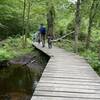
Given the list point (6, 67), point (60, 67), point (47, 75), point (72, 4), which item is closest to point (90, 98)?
point (47, 75)

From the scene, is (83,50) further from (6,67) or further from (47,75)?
(47,75)

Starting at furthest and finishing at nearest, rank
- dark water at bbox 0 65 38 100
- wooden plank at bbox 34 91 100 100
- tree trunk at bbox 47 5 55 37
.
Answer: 1. tree trunk at bbox 47 5 55 37
2. dark water at bbox 0 65 38 100
3. wooden plank at bbox 34 91 100 100

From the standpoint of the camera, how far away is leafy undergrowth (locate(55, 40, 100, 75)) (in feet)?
48.3

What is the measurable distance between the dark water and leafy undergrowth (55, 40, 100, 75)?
3.39 metres

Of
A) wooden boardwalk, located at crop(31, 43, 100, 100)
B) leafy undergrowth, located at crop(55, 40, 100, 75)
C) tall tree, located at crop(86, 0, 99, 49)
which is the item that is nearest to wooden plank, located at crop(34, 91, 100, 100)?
wooden boardwalk, located at crop(31, 43, 100, 100)

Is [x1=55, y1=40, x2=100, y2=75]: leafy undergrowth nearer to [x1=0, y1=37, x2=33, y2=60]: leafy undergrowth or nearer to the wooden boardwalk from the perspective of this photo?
[x1=0, y1=37, x2=33, y2=60]: leafy undergrowth

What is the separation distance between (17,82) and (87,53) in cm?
642

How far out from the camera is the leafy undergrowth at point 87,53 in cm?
1472

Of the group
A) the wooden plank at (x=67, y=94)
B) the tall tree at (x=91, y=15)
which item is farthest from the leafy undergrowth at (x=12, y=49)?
the wooden plank at (x=67, y=94)

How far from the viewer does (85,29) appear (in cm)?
2656

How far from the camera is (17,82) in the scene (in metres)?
13.8

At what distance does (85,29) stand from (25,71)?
38.5ft

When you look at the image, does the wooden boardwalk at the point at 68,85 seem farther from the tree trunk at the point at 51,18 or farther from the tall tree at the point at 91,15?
the tree trunk at the point at 51,18

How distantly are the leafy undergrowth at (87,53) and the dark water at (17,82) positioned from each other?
339 cm
